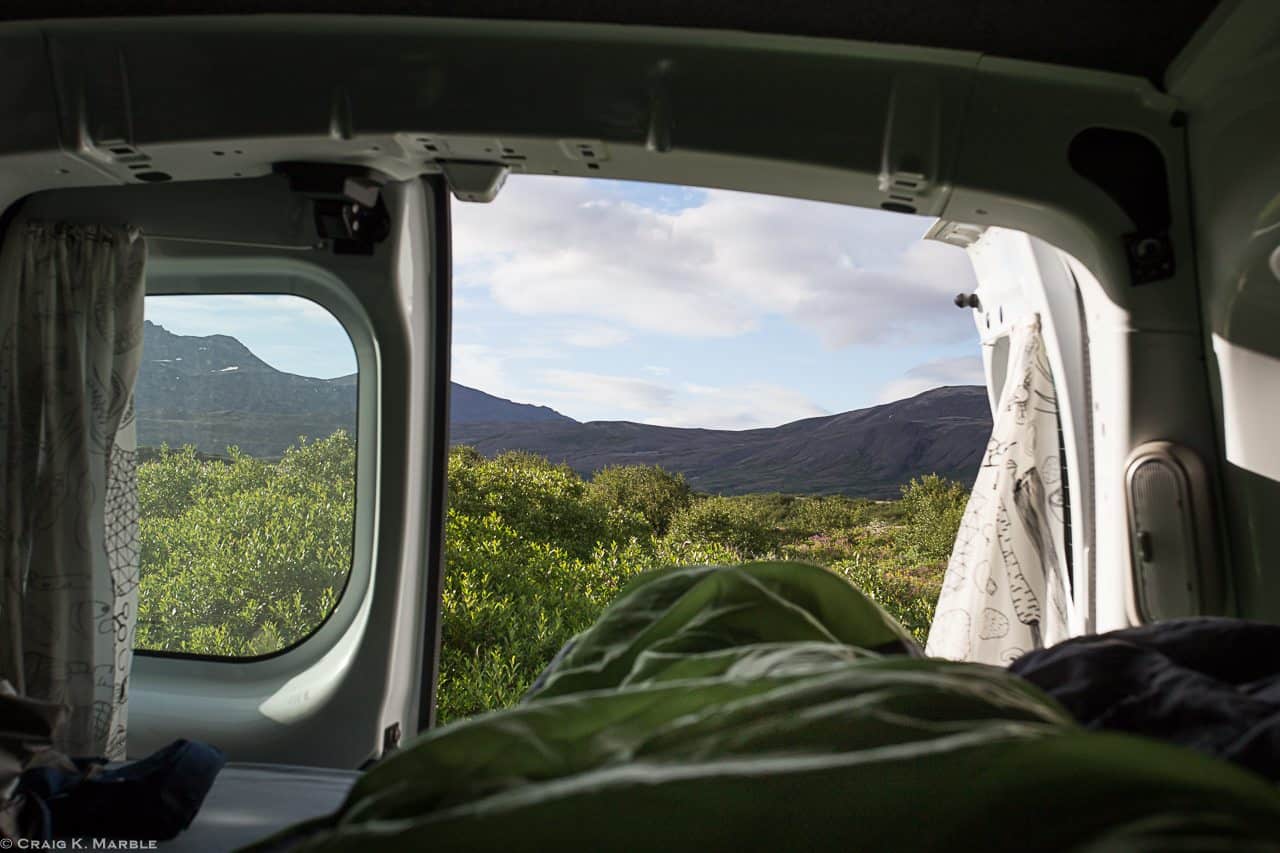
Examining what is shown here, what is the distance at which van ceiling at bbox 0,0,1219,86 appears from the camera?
1424 millimetres

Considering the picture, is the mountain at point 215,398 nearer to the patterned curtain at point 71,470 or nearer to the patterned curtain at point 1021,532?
the patterned curtain at point 71,470

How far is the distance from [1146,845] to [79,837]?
159 centimetres

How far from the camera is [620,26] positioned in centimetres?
156

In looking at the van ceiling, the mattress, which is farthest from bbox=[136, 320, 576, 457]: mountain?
the van ceiling

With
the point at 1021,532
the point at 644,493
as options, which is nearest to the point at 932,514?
the point at 644,493

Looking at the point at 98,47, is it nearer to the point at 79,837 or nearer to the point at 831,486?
the point at 79,837

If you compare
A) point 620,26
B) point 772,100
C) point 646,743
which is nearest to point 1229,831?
point 646,743

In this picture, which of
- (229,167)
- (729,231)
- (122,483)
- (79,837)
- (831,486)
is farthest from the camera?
(729,231)

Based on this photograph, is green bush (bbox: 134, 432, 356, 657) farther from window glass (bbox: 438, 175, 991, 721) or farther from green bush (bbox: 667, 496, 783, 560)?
green bush (bbox: 667, 496, 783, 560)

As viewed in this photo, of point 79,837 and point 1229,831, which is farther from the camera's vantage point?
point 79,837

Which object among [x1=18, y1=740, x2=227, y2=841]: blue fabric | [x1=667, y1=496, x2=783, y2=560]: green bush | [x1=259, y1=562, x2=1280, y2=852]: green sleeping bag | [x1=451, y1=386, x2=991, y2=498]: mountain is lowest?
[x1=18, y1=740, x2=227, y2=841]: blue fabric

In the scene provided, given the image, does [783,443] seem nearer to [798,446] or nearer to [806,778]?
[798,446]

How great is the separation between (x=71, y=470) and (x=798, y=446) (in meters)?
5.99

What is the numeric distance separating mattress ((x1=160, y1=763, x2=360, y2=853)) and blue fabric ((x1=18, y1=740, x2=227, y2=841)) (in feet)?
0.16
